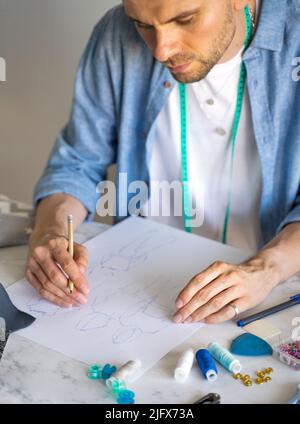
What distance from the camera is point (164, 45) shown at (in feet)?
3.90

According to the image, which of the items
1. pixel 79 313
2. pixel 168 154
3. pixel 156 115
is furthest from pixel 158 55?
pixel 79 313

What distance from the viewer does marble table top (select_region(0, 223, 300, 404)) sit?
33.5 inches

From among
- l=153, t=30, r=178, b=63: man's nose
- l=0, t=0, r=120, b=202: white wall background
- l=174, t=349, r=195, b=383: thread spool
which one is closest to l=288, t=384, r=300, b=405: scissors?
l=174, t=349, r=195, b=383: thread spool

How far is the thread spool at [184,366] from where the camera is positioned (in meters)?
0.88

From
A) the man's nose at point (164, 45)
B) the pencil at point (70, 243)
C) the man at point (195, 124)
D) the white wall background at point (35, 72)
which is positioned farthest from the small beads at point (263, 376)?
the white wall background at point (35, 72)

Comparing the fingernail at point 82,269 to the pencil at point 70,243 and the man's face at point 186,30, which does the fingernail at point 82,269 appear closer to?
the pencil at point 70,243

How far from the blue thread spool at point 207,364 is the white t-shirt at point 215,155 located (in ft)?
2.06

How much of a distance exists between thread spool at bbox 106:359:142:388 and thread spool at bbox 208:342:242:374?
0.11 metres

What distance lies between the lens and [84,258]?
44.8 inches

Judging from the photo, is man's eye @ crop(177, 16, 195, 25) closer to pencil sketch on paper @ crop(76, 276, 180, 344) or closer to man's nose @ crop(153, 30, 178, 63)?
man's nose @ crop(153, 30, 178, 63)

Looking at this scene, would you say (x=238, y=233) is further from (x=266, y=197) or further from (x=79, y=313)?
(x=79, y=313)

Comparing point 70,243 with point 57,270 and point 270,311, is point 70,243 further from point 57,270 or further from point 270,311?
point 270,311

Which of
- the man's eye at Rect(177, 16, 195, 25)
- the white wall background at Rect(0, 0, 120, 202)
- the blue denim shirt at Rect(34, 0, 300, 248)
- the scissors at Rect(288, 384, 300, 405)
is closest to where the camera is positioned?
the scissors at Rect(288, 384, 300, 405)

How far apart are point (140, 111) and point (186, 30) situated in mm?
344
